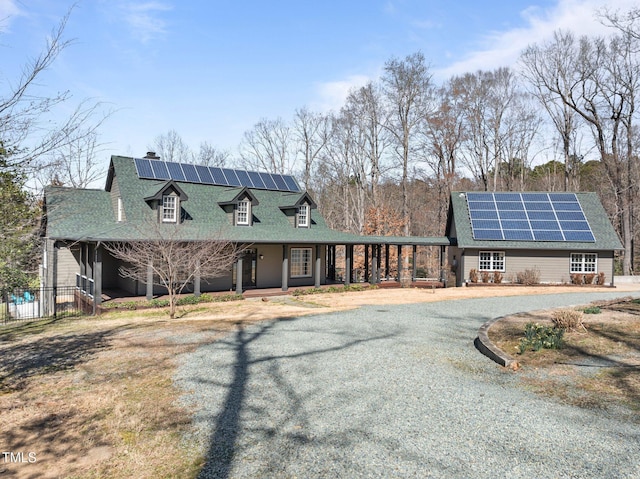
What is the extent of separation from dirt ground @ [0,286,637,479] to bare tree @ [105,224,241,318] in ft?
7.79

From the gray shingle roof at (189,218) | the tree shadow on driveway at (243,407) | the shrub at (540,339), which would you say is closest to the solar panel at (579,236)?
the gray shingle roof at (189,218)

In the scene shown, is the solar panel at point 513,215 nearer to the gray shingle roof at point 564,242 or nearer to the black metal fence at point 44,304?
the gray shingle roof at point 564,242

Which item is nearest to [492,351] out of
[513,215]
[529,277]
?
[529,277]

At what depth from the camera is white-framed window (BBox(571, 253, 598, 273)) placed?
943 inches

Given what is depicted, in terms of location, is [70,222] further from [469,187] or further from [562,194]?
[469,187]

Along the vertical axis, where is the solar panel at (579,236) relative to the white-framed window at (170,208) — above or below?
below

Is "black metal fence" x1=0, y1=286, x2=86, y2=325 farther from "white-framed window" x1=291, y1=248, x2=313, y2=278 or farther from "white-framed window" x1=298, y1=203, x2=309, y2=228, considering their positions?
"white-framed window" x1=298, y1=203, x2=309, y2=228

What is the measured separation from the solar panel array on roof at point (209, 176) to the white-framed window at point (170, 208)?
8.18 ft

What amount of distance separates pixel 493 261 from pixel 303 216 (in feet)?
38.6

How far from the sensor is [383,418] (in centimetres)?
582

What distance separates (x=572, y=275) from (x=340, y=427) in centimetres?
2332

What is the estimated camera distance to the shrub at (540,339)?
913 centimetres

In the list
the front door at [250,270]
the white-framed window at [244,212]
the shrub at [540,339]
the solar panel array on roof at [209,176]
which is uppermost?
the solar panel array on roof at [209,176]

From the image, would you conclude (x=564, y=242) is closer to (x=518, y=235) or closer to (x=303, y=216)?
(x=518, y=235)
